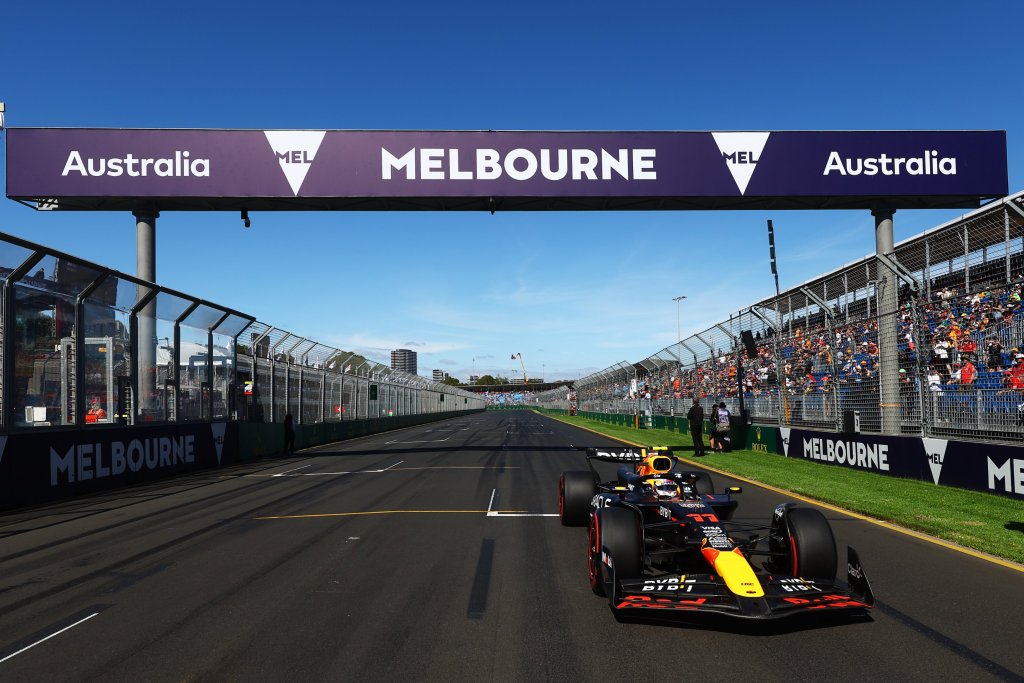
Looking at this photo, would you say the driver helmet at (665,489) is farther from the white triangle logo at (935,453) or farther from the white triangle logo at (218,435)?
the white triangle logo at (218,435)

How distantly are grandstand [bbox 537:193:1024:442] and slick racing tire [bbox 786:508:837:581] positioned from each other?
679cm

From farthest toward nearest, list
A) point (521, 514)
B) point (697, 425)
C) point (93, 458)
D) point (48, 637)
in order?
point (697, 425), point (93, 458), point (521, 514), point (48, 637)

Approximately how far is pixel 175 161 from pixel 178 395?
508 centimetres

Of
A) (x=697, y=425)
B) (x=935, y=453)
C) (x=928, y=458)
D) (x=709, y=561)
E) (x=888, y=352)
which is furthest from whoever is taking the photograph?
(x=697, y=425)

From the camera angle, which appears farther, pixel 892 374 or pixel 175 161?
pixel 175 161

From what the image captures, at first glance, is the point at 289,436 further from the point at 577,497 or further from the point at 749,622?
the point at 749,622

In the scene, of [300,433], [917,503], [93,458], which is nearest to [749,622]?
[917,503]

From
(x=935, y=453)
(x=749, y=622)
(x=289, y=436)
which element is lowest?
(x=749, y=622)

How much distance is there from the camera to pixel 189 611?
5.13 metres

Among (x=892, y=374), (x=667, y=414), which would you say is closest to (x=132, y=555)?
(x=892, y=374)

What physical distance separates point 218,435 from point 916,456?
15035mm

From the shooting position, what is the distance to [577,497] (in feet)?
26.8

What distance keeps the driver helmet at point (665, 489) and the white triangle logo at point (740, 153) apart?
10.8 meters

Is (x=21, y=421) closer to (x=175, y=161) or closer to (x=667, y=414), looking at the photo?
(x=175, y=161)
